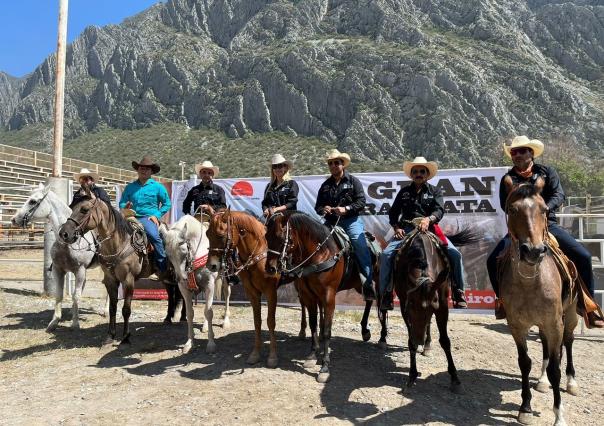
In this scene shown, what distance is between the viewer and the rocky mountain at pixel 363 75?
70.0m

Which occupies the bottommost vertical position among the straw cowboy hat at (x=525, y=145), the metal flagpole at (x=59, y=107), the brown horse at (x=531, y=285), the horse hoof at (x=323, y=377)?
the horse hoof at (x=323, y=377)

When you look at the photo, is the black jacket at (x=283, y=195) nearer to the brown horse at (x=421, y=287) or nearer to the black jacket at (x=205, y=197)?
the black jacket at (x=205, y=197)

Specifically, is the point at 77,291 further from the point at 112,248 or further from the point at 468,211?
the point at 468,211

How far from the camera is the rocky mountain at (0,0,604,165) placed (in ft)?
230

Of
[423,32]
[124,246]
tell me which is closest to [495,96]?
[423,32]

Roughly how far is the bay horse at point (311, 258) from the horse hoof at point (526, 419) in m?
2.27

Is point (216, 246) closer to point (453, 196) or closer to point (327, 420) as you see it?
point (327, 420)

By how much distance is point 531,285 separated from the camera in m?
4.54

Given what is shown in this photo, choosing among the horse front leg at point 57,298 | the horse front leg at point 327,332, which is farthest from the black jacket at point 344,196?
the horse front leg at point 57,298

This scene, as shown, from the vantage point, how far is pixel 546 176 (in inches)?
212

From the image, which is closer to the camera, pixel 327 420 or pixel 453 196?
pixel 327 420

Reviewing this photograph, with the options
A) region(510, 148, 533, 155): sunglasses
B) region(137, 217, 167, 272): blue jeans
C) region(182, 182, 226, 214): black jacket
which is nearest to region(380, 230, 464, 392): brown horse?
region(510, 148, 533, 155): sunglasses

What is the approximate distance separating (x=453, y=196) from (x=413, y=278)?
528cm

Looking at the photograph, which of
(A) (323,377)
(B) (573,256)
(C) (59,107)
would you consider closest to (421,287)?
(A) (323,377)
